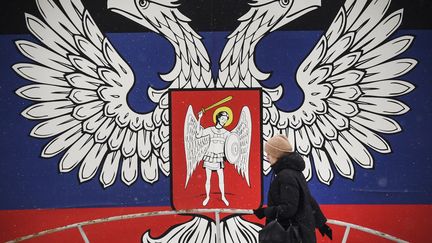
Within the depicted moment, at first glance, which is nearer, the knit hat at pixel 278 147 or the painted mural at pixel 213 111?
the knit hat at pixel 278 147

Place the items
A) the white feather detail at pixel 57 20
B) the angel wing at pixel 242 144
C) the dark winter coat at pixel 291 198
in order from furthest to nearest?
the angel wing at pixel 242 144 → the white feather detail at pixel 57 20 → the dark winter coat at pixel 291 198

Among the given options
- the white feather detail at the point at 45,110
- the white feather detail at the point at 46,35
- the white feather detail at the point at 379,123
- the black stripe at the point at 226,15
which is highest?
the black stripe at the point at 226,15

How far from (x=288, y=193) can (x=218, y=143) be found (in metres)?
1.83

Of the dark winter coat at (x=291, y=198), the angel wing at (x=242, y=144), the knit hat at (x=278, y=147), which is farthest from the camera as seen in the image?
the angel wing at (x=242, y=144)

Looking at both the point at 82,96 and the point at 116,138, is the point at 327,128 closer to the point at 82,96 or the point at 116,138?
the point at 116,138

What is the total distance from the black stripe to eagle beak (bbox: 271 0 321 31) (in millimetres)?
41

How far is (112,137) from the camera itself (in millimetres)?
5004

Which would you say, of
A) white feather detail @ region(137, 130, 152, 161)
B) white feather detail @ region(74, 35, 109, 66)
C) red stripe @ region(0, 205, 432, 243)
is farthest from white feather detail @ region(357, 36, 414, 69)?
white feather detail @ region(74, 35, 109, 66)

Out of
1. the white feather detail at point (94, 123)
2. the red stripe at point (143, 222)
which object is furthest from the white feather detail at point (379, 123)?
the white feather detail at point (94, 123)

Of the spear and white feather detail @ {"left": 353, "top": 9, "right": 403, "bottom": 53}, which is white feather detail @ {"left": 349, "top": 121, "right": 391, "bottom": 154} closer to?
white feather detail @ {"left": 353, "top": 9, "right": 403, "bottom": 53}

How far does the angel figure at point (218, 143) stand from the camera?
5.00m

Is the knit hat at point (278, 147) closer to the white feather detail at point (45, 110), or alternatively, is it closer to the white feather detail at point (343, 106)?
the white feather detail at point (343, 106)

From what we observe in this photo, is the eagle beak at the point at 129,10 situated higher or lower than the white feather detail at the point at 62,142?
higher

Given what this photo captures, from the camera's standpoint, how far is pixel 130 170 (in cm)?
500
